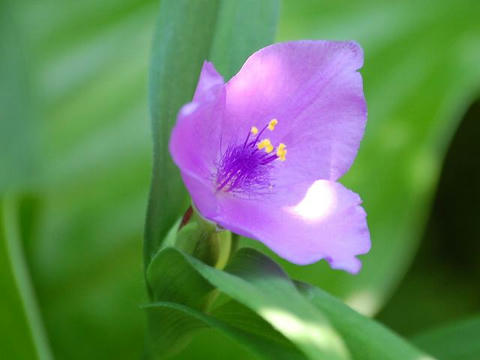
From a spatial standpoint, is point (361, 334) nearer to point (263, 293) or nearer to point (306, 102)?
point (263, 293)

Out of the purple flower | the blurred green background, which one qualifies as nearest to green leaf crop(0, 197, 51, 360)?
the blurred green background

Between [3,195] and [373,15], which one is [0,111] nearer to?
[3,195]

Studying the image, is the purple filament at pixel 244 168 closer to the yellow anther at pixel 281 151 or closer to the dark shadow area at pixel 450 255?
the yellow anther at pixel 281 151

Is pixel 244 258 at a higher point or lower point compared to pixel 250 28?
lower

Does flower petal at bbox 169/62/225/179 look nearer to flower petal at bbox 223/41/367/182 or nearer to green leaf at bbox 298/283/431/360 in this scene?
flower petal at bbox 223/41/367/182

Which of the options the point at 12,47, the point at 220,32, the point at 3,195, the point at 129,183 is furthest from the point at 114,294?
the point at 220,32

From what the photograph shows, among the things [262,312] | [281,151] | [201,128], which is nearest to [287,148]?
[281,151]
